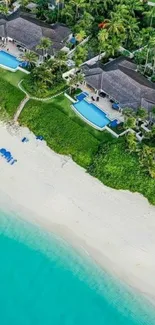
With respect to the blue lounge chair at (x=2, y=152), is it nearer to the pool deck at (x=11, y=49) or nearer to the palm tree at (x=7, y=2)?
the pool deck at (x=11, y=49)

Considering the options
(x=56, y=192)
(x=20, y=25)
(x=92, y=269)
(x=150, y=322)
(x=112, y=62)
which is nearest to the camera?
(x=150, y=322)

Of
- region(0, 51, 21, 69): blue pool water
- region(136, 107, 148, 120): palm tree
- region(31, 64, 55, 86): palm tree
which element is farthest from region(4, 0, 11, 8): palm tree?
region(136, 107, 148, 120): palm tree

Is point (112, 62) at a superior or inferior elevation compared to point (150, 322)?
superior

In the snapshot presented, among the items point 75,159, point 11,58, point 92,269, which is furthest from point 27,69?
point 92,269

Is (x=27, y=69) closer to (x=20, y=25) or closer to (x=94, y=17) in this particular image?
(x=20, y=25)

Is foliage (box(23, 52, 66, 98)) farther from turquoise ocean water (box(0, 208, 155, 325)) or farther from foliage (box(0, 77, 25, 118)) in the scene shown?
turquoise ocean water (box(0, 208, 155, 325))

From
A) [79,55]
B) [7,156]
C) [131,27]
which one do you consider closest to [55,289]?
[7,156]

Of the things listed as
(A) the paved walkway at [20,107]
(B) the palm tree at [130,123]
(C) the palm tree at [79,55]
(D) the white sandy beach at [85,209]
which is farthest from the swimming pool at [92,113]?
(A) the paved walkway at [20,107]
